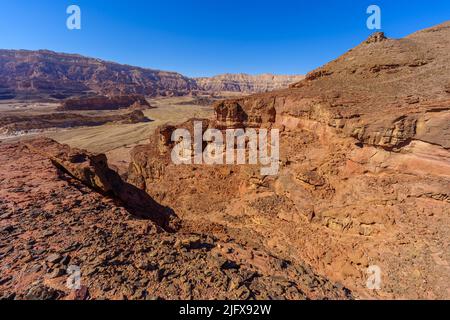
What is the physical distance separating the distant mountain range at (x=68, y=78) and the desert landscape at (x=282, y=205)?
95729 mm

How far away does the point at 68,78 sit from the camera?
389 ft

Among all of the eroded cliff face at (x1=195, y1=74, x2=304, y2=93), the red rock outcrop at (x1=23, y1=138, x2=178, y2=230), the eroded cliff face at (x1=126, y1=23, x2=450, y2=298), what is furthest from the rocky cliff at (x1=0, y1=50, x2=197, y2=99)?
the eroded cliff face at (x1=126, y1=23, x2=450, y2=298)

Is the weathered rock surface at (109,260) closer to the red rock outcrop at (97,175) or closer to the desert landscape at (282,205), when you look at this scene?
the desert landscape at (282,205)

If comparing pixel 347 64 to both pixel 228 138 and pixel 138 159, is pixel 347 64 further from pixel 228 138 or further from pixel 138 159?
pixel 138 159

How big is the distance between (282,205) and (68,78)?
14093 centimetres

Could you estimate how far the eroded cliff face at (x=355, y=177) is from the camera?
718 centimetres

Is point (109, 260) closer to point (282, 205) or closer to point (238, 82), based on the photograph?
point (282, 205)
